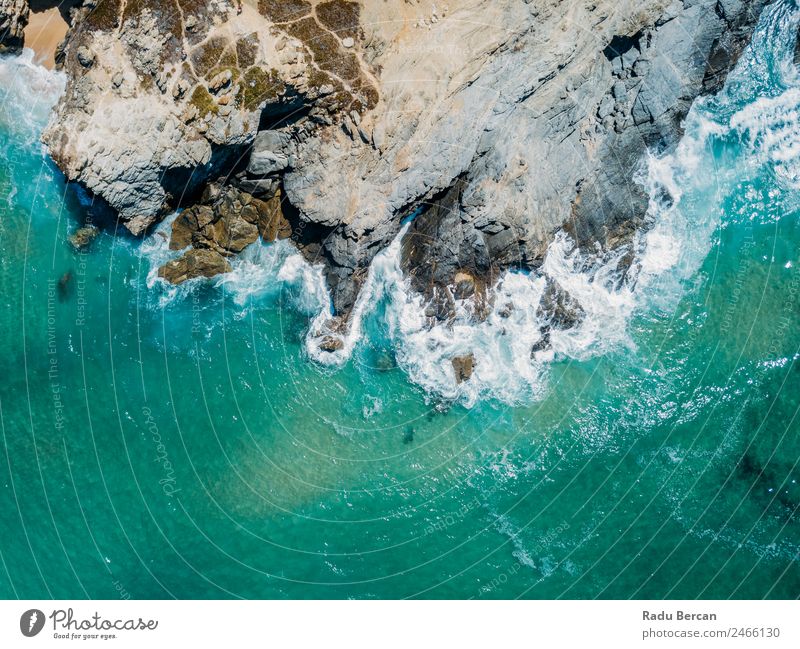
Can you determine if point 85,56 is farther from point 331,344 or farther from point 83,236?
point 331,344

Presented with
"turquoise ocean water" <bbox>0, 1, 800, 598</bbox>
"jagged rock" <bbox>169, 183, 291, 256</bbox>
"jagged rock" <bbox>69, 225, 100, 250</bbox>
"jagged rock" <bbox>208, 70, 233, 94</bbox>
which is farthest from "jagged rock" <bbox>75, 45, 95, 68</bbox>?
"turquoise ocean water" <bbox>0, 1, 800, 598</bbox>

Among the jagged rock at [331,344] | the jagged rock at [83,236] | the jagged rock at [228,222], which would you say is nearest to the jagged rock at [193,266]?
the jagged rock at [228,222]

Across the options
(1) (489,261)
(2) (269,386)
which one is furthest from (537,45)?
(2) (269,386)

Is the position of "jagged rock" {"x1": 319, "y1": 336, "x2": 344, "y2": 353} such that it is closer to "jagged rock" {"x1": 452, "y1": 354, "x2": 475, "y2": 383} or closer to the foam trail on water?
"jagged rock" {"x1": 452, "y1": 354, "x2": 475, "y2": 383}

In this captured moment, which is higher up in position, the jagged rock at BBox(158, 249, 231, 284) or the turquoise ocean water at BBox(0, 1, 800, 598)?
the jagged rock at BBox(158, 249, 231, 284)

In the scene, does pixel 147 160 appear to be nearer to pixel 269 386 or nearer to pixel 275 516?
pixel 269 386

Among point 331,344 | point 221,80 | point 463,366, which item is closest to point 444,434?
point 463,366

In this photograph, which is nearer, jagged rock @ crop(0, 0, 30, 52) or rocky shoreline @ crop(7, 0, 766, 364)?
rocky shoreline @ crop(7, 0, 766, 364)
